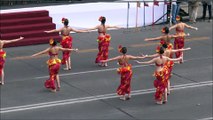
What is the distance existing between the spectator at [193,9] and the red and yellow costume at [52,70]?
13.6 m

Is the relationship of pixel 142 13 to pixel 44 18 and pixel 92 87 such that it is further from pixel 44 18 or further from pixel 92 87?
pixel 92 87

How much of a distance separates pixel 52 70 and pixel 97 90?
1.76 meters

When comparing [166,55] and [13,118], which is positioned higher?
[166,55]

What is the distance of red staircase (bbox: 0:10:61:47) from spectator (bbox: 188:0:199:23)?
7.98 meters

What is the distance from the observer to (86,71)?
78.1 ft

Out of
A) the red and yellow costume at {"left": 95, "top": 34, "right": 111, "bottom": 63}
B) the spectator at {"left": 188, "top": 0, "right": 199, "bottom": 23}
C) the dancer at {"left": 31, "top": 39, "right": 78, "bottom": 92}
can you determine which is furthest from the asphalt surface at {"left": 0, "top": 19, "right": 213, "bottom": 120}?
the spectator at {"left": 188, "top": 0, "right": 199, "bottom": 23}

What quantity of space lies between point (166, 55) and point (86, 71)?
4254mm

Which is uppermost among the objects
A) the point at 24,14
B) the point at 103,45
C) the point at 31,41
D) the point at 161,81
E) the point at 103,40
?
the point at 24,14

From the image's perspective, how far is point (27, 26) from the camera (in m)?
28.4

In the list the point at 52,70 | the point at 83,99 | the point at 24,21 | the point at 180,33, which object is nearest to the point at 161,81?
the point at 83,99

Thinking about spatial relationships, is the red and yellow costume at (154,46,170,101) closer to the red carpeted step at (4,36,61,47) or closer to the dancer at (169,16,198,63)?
the dancer at (169,16,198,63)

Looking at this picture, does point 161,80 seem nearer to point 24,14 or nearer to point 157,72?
point 157,72

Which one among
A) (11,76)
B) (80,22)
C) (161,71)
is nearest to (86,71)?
(11,76)

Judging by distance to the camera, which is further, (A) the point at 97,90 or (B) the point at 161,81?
(A) the point at 97,90
